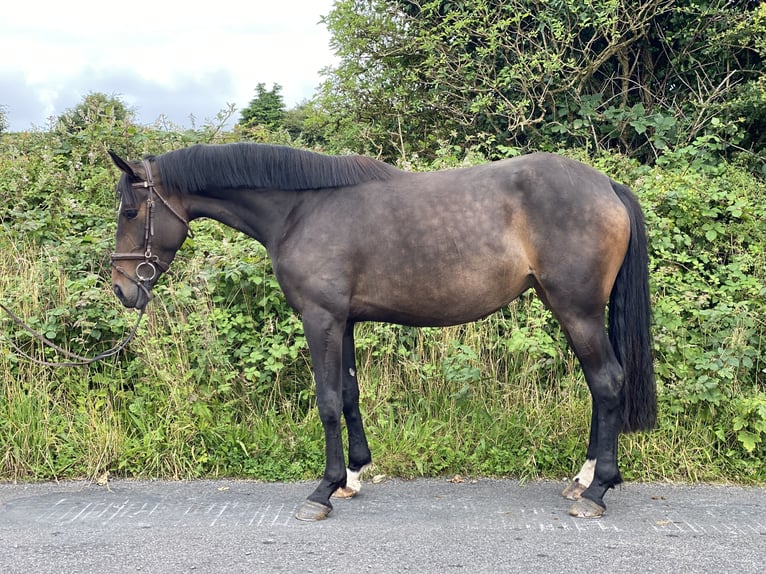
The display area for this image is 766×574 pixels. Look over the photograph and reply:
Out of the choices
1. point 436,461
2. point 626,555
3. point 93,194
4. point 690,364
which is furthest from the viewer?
point 93,194

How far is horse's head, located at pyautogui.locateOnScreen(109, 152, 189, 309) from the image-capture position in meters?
4.35

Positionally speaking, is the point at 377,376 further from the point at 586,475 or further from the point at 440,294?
the point at 586,475

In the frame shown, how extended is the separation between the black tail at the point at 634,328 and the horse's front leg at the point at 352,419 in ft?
5.50

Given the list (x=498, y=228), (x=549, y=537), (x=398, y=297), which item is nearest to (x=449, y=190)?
(x=498, y=228)

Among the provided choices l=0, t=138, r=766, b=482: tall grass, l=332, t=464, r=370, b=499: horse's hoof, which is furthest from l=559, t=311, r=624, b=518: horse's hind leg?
l=332, t=464, r=370, b=499: horse's hoof

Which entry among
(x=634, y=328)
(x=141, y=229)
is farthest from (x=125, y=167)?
(x=634, y=328)

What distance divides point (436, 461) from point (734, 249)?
3196 mm

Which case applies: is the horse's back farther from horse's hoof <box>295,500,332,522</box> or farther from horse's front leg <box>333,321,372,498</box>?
horse's hoof <box>295,500,332,522</box>

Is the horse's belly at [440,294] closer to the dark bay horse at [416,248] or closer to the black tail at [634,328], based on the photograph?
the dark bay horse at [416,248]

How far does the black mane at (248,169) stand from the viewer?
4.39 metres

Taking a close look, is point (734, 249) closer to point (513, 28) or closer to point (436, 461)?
point (436, 461)

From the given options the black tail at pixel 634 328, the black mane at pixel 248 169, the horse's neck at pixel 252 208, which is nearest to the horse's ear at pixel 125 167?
the black mane at pixel 248 169

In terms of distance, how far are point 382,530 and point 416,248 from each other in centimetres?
163

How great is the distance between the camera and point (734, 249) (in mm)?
5961
